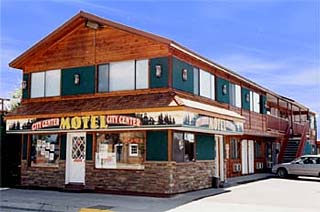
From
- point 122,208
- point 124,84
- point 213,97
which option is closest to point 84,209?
point 122,208

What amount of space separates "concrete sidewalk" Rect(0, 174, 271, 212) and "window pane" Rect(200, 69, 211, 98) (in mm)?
4499

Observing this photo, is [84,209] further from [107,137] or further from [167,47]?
[167,47]

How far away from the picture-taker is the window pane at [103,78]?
1769 centimetres

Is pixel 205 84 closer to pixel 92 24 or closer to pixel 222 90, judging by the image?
pixel 222 90

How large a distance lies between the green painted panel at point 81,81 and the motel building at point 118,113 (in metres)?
0.04

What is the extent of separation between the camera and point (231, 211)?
12156 millimetres

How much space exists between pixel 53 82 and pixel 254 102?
1326 centimetres

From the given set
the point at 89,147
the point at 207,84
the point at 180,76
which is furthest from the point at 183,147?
the point at 207,84

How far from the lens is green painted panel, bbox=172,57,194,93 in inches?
646

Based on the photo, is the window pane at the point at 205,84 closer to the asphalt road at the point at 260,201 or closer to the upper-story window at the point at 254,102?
the asphalt road at the point at 260,201

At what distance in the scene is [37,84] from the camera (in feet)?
65.1

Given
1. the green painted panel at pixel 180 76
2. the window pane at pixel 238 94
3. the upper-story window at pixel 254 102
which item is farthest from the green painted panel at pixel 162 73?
the upper-story window at pixel 254 102

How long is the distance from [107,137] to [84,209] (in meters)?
5.29

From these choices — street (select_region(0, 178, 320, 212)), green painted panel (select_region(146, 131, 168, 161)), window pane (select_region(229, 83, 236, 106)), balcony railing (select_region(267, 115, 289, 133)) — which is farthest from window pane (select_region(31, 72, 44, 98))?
balcony railing (select_region(267, 115, 289, 133))
